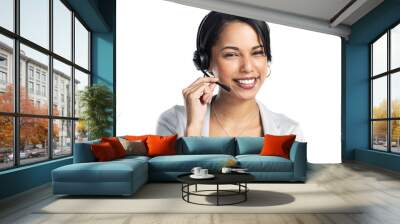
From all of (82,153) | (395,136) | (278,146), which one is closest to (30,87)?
(82,153)

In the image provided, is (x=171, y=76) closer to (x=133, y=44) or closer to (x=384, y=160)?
(x=133, y=44)

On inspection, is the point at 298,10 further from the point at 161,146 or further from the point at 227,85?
the point at 161,146

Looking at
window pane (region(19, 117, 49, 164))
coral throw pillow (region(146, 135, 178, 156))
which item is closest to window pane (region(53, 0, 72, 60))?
window pane (region(19, 117, 49, 164))

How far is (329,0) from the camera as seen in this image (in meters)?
7.34

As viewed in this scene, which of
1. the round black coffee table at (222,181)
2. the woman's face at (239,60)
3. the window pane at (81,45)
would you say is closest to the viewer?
the round black coffee table at (222,181)

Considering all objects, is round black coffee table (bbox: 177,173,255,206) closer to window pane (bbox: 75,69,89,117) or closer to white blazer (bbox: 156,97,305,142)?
white blazer (bbox: 156,97,305,142)

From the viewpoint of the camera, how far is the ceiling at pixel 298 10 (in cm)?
760

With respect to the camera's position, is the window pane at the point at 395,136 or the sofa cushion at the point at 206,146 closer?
the sofa cushion at the point at 206,146

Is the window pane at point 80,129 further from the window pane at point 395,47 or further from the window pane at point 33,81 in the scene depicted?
the window pane at point 395,47

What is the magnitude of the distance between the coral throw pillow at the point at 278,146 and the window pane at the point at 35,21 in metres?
4.02

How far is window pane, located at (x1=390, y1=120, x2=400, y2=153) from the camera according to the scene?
7.68 meters

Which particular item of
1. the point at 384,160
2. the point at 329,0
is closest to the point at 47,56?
the point at 329,0

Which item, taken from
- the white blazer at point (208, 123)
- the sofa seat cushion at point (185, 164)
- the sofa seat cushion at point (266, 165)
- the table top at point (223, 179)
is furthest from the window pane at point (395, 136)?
the table top at point (223, 179)

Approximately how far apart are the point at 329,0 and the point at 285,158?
10.9 feet
